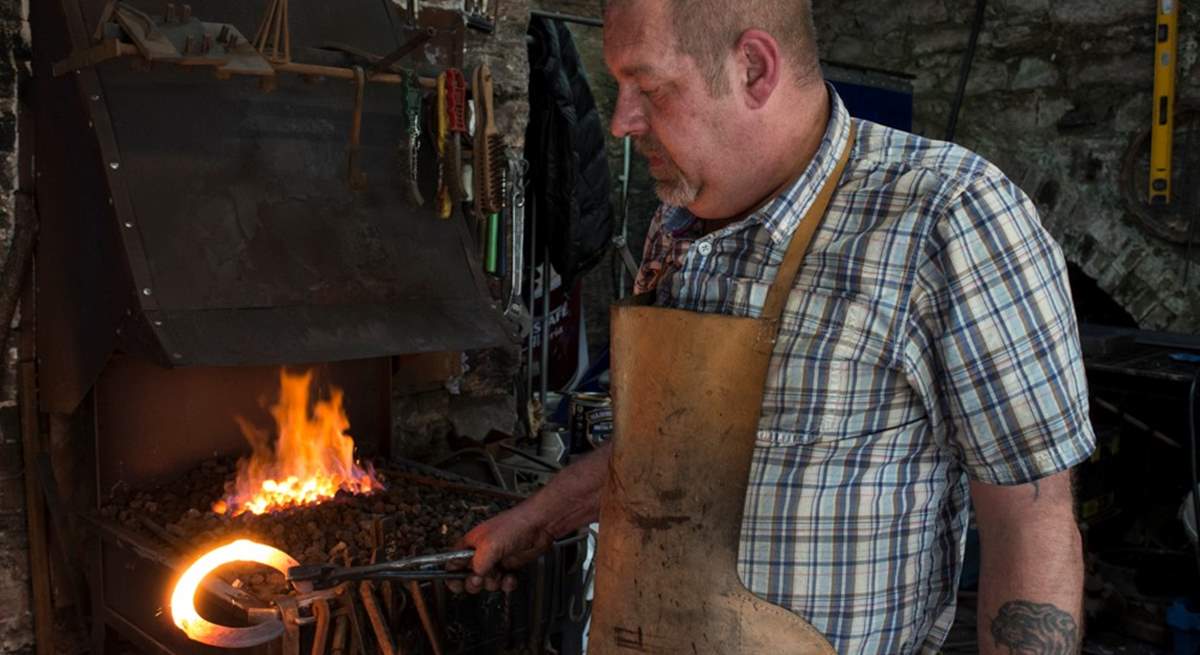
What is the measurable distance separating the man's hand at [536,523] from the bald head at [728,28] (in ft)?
2.36

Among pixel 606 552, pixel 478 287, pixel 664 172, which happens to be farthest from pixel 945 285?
pixel 478 287

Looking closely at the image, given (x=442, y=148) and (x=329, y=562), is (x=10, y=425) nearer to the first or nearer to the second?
(x=329, y=562)

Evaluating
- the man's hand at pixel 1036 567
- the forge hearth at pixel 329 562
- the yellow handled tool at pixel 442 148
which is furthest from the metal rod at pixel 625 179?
the man's hand at pixel 1036 567

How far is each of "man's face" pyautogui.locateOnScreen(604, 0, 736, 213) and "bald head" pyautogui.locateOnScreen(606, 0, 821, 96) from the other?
0.04 feet

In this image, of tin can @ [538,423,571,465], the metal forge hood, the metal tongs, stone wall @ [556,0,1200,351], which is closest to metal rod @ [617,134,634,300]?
stone wall @ [556,0,1200,351]

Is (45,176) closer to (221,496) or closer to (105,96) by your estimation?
(105,96)

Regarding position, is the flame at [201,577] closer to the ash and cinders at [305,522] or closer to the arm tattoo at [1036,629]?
the ash and cinders at [305,522]

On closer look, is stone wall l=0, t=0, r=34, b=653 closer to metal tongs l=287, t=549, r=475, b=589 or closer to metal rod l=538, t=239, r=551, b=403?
metal tongs l=287, t=549, r=475, b=589

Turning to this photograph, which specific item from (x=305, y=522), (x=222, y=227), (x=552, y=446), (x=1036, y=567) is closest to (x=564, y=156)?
(x=552, y=446)

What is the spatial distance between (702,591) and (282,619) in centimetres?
98

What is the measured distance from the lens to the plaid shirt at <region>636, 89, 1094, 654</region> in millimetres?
1300

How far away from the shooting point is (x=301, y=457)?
3029 millimetres

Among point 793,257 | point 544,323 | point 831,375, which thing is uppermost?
point 793,257

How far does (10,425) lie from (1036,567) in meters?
2.35
